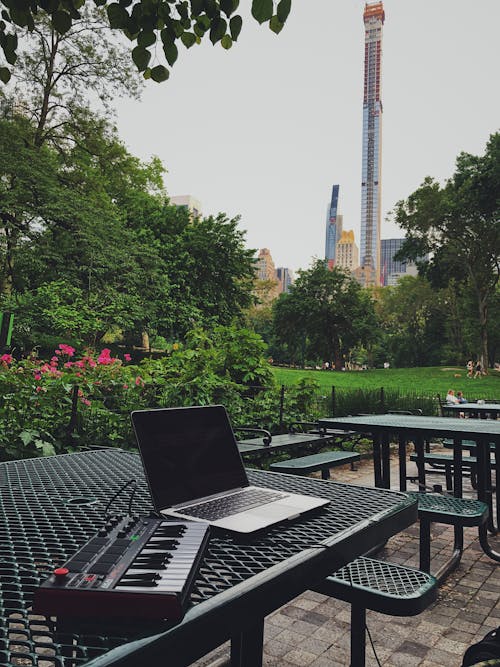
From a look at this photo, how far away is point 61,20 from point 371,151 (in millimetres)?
198078

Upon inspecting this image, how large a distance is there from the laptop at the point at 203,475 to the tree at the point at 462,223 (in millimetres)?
32684

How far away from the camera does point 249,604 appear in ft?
2.98

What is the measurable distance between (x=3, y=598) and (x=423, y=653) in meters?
2.37

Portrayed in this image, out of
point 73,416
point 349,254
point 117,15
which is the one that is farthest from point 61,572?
point 349,254

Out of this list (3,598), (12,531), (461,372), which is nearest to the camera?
(3,598)

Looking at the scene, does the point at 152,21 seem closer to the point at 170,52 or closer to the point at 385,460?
the point at 170,52

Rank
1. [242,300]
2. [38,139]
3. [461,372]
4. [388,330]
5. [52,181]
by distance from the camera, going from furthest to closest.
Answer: [388,330], [461,372], [242,300], [38,139], [52,181]

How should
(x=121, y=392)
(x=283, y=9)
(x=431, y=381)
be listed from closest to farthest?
(x=283, y=9) < (x=121, y=392) < (x=431, y=381)

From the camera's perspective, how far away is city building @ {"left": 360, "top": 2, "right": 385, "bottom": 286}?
17188cm

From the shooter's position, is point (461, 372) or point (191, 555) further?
point (461, 372)

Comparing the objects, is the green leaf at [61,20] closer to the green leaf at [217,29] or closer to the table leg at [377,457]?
the green leaf at [217,29]

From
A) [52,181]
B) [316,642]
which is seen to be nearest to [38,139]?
[52,181]

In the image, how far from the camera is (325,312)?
4900 centimetres

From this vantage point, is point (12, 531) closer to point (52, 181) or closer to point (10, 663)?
point (10, 663)
